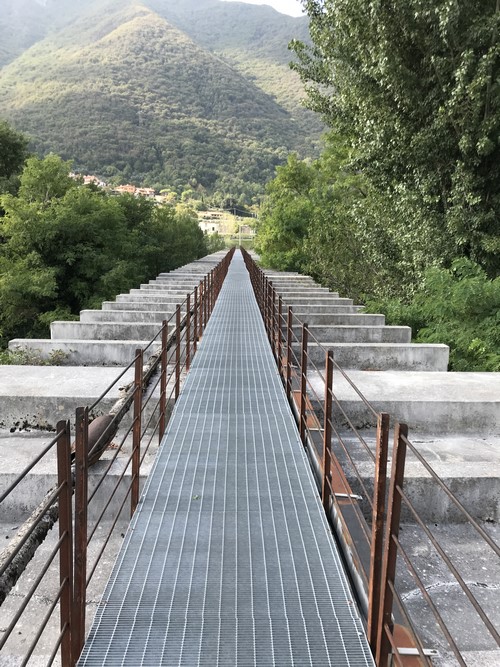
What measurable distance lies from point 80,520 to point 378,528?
139cm

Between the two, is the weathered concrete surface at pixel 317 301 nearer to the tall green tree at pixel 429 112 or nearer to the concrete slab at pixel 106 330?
the tall green tree at pixel 429 112

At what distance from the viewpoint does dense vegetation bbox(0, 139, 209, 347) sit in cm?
2358

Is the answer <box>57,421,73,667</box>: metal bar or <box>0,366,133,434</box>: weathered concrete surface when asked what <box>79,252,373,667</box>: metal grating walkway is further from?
<box>0,366,133,434</box>: weathered concrete surface

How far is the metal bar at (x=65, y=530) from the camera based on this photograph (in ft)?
7.29

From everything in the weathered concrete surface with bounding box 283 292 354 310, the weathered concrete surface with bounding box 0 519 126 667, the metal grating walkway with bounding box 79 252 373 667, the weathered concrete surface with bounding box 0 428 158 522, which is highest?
the weathered concrete surface with bounding box 283 292 354 310

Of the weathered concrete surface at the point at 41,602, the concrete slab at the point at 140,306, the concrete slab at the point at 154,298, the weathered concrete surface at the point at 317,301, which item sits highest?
the weathered concrete surface at the point at 317,301

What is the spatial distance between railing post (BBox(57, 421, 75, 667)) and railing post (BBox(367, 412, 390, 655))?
135 centimetres

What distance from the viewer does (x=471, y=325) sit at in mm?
11594

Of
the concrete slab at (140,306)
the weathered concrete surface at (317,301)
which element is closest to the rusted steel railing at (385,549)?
the concrete slab at (140,306)

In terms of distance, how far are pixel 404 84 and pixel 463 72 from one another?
1549mm

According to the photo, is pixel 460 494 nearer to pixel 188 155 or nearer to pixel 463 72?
pixel 463 72

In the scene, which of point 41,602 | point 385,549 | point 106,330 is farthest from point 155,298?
point 385,549

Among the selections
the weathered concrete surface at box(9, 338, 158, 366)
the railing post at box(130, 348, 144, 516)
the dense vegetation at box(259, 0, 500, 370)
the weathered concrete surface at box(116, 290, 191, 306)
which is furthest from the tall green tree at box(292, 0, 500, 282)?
the railing post at box(130, 348, 144, 516)

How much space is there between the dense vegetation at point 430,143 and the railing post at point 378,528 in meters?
7.96
